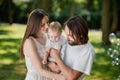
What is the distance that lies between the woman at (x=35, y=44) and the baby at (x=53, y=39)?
11cm

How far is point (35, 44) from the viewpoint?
3.86 meters

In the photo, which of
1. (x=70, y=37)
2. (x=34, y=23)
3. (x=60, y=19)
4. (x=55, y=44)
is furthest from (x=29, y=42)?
(x=60, y=19)

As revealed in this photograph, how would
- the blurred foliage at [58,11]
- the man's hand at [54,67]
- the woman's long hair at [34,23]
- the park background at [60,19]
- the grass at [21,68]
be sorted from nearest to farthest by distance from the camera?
the man's hand at [54,67] < the woman's long hair at [34,23] < the grass at [21,68] < the park background at [60,19] < the blurred foliage at [58,11]

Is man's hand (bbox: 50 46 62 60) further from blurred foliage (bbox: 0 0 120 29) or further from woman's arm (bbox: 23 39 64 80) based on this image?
blurred foliage (bbox: 0 0 120 29)

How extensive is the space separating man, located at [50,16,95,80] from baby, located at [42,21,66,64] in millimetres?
150

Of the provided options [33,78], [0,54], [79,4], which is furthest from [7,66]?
[79,4]

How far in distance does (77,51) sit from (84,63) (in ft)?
0.41

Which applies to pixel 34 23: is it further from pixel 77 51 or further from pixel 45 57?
pixel 77 51

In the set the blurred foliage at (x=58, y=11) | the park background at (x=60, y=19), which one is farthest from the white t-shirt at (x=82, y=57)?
the blurred foliage at (x=58, y=11)

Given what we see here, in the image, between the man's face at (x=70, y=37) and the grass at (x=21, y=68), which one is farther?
the grass at (x=21, y=68)

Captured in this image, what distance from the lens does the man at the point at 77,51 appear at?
341cm

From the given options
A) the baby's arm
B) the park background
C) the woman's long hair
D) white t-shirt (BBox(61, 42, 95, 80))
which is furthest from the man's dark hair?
the park background

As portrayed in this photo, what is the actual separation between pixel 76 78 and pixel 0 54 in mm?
9341

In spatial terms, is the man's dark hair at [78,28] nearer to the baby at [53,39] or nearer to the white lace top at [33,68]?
the baby at [53,39]
